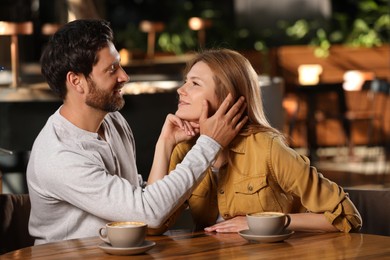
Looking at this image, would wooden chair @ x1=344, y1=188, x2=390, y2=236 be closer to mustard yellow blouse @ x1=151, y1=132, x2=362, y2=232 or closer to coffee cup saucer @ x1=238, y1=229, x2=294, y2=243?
mustard yellow blouse @ x1=151, y1=132, x2=362, y2=232

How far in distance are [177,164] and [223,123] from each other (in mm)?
205

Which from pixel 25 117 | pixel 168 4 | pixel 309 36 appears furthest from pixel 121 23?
pixel 25 117

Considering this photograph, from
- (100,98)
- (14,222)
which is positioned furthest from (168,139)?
(14,222)

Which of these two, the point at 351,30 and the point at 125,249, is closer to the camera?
the point at 125,249

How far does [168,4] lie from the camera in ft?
46.3

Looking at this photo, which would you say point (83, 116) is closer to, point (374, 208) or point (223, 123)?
point (223, 123)

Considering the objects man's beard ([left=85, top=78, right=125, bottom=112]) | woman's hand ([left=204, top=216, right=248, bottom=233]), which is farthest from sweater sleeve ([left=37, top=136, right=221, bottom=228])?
man's beard ([left=85, top=78, right=125, bottom=112])

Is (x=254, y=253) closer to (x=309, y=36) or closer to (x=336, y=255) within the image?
(x=336, y=255)

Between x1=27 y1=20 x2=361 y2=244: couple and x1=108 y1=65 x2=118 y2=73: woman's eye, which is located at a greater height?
x1=108 y1=65 x2=118 y2=73: woman's eye

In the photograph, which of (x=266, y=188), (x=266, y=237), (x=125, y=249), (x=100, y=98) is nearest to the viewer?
(x=125, y=249)

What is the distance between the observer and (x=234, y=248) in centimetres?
214

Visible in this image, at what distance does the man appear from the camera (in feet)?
7.63

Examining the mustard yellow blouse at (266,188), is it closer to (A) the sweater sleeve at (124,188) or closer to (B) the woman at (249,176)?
(B) the woman at (249,176)

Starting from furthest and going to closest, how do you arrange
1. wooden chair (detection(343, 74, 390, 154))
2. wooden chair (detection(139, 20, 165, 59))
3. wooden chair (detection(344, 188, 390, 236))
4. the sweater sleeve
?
wooden chair (detection(139, 20, 165, 59)) → wooden chair (detection(343, 74, 390, 154)) → wooden chair (detection(344, 188, 390, 236)) → the sweater sleeve
